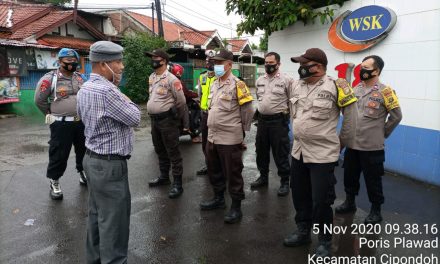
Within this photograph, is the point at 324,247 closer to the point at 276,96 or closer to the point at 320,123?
the point at 320,123

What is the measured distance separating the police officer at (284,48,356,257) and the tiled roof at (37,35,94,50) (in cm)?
1355

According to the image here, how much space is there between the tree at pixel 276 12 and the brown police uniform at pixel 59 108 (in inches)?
150

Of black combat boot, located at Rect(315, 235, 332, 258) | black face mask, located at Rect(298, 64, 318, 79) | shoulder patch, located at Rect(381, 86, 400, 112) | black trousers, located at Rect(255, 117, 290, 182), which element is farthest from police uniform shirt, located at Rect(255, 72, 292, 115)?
black combat boot, located at Rect(315, 235, 332, 258)

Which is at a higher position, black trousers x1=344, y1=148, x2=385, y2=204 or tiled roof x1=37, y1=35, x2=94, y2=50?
tiled roof x1=37, y1=35, x2=94, y2=50

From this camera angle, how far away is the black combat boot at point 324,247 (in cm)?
316

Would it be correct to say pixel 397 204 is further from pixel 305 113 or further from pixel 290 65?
pixel 290 65

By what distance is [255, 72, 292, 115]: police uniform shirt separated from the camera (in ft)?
15.5

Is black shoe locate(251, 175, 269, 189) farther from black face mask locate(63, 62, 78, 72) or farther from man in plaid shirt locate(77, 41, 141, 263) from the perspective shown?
black face mask locate(63, 62, 78, 72)

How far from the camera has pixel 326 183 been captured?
3.08m

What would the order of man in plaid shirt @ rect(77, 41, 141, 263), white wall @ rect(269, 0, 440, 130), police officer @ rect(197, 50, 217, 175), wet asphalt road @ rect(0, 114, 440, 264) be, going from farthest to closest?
police officer @ rect(197, 50, 217, 175)
white wall @ rect(269, 0, 440, 130)
wet asphalt road @ rect(0, 114, 440, 264)
man in plaid shirt @ rect(77, 41, 141, 263)

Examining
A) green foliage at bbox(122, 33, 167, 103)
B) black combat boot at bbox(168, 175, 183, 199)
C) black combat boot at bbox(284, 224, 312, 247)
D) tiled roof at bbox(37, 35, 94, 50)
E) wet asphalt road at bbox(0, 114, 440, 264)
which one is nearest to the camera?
wet asphalt road at bbox(0, 114, 440, 264)

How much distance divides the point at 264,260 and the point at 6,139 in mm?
7706

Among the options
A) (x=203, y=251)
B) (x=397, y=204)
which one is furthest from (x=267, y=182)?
(x=203, y=251)

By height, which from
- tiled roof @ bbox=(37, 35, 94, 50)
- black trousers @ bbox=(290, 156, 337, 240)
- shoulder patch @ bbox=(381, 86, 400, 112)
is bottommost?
black trousers @ bbox=(290, 156, 337, 240)
